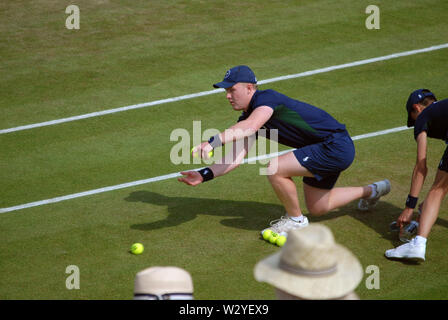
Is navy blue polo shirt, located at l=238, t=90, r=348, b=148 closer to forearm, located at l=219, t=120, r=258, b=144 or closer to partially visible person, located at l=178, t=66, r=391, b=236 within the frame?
partially visible person, located at l=178, t=66, r=391, b=236

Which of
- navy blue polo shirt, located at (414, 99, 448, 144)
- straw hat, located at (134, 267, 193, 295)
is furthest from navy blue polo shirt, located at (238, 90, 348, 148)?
straw hat, located at (134, 267, 193, 295)

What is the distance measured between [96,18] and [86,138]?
5.76 metres

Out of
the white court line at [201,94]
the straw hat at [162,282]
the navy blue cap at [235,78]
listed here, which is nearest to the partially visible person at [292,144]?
the navy blue cap at [235,78]

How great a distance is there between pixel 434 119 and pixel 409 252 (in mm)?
1556

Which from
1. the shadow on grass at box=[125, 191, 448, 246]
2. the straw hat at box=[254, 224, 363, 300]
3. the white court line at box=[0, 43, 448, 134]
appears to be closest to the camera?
the straw hat at box=[254, 224, 363, 300]

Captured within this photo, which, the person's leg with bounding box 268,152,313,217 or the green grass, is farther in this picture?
the person's leg with bounding box 268,152,313,217

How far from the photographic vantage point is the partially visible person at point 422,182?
7354 millimetres

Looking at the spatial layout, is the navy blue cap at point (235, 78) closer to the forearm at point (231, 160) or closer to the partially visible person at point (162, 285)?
the forearm at point (231, 160)

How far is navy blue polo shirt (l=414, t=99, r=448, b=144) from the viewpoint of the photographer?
7.48 m

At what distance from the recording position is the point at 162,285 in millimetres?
4371

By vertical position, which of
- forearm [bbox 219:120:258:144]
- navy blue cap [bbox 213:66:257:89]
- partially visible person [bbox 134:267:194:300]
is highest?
navy blue cap [bbox 213:66:257:89]

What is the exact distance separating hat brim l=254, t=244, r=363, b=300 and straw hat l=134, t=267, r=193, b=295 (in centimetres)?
53

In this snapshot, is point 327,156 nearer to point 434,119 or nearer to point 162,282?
point 434,119

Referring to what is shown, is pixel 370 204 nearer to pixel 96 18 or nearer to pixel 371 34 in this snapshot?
pixel 371 34
